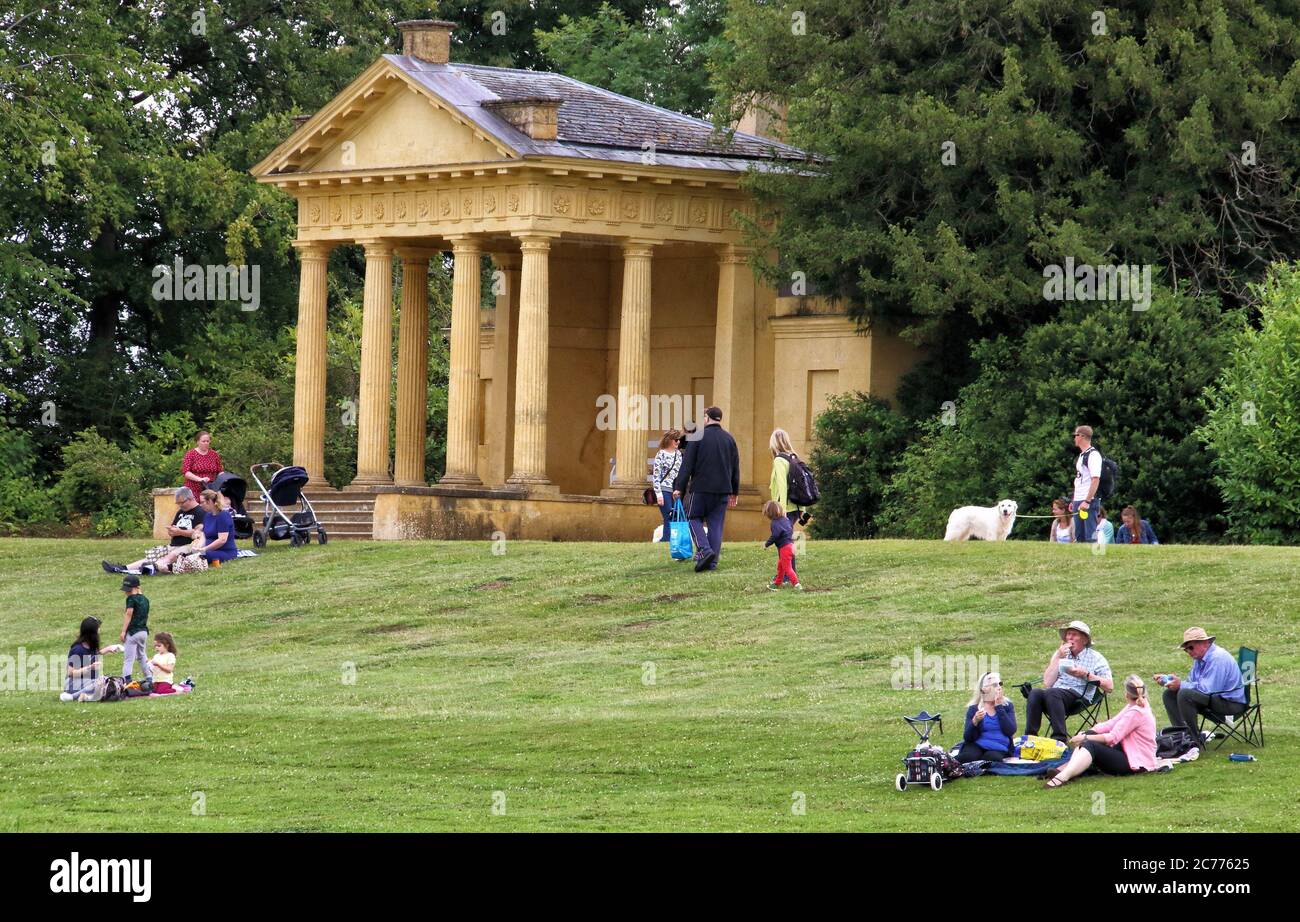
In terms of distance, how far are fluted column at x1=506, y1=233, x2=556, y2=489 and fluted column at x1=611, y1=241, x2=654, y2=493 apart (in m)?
1.41

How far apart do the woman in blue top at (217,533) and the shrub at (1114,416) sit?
38.6 feet

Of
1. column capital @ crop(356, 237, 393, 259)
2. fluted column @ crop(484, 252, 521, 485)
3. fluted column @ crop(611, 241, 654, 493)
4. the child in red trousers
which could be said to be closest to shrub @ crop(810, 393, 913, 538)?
fluted column @ crop(611, 241, 654, 493)

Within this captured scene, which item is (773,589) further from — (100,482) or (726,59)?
(100,482)

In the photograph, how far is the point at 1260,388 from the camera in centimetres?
3834

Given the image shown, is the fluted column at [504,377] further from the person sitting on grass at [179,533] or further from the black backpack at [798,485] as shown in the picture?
Answer: the black backpack at [798,485]

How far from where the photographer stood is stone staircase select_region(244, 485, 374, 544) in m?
44.8

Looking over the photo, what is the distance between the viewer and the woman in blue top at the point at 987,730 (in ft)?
69.8

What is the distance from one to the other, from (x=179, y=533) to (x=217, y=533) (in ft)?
2.03

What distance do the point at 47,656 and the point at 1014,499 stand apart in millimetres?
16983

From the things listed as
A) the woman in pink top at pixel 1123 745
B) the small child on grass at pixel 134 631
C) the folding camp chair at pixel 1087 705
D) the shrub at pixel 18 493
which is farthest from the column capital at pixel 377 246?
the woman in pink top at pixel 1123 745

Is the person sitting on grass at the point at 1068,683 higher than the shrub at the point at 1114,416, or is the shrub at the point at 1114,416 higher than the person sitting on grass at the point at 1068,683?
the shrub at the point at 1114,416

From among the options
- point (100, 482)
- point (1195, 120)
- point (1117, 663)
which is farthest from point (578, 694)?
point (100, 482)

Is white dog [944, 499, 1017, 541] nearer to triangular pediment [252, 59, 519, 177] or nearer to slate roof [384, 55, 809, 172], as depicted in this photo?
slate roof [384, 55, 809, 172]

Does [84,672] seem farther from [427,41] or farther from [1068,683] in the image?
[427,41]
